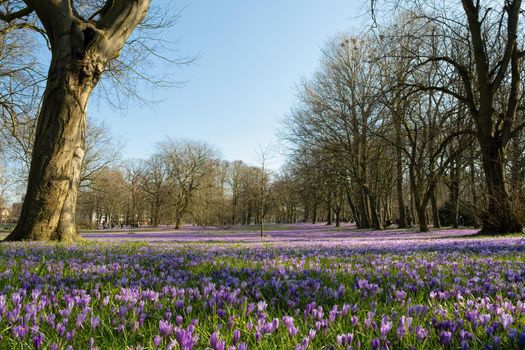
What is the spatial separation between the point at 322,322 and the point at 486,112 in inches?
665

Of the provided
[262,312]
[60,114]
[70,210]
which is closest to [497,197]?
[70,210]

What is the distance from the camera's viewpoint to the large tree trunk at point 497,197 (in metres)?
15.0

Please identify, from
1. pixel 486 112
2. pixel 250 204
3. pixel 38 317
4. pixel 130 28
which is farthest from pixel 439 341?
pixel 250 204

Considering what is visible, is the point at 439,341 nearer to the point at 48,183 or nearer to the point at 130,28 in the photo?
the point at 48,183

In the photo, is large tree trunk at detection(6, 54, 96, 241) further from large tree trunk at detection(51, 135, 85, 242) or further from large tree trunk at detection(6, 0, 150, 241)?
large tree trunk at detection(51, 135, 85, 242)

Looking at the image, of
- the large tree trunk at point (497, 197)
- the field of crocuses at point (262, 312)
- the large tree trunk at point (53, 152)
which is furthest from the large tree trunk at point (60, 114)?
the large tree trunk at point (497, 197)

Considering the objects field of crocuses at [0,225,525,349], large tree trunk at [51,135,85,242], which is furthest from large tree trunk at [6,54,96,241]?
field of crocuses at [0,225,525,349]

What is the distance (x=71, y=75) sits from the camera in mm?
9812

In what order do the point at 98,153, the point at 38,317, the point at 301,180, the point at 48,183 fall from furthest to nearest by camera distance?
the point at 98,153, the point at 301,180, the point at 48,183, the point at 38,317

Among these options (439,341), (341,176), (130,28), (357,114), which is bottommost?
(439,341)

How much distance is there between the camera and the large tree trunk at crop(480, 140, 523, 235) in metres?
15.0

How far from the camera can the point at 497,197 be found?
15219mm

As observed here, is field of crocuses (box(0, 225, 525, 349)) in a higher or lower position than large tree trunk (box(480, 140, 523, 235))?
lower

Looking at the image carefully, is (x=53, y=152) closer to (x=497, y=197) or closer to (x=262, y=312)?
(x=262, y=312)
